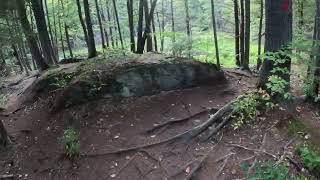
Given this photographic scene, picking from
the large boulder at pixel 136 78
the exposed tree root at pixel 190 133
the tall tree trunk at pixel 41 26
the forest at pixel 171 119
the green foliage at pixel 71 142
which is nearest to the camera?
the forest at pixel 171 119

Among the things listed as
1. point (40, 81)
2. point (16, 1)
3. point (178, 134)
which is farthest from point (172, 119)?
point (16, 1)

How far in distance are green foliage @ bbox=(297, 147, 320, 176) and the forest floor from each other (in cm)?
18

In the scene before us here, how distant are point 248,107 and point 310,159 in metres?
1.92

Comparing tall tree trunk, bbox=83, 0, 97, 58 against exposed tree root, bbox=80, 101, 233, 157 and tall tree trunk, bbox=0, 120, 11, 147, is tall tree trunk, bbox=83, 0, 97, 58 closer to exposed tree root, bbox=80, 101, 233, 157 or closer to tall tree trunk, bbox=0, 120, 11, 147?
tall tree trunk, bbox=0, 120, 11, 147

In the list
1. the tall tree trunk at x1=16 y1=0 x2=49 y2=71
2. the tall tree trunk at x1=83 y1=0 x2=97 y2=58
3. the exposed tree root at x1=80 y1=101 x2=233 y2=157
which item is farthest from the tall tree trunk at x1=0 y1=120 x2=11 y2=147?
the tall tree trunk at x1=83 y1=0 x2=97 y2=58

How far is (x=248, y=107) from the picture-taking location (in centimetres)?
809

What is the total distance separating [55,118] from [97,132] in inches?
68.0

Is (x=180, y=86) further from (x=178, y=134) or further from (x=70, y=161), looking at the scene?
(x=70, y=161)

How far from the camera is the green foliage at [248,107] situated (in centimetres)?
802

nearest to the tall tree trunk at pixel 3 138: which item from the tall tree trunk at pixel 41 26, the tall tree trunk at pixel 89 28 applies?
the tall tree trunk at pixel 89 28

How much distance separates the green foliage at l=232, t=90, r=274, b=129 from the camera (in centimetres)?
802

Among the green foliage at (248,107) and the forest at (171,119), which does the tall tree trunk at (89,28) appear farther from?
the green foliage at (248,107)

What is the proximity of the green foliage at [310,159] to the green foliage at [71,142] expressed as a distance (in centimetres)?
493

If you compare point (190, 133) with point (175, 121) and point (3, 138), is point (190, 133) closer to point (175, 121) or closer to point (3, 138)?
point (175, 121)
